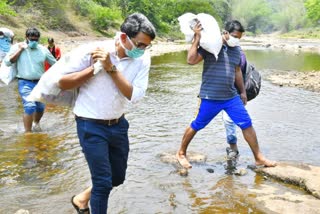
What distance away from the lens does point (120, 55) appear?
3.42 meters

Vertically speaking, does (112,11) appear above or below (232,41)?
below

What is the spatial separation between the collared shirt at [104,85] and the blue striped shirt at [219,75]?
2098 millimetres

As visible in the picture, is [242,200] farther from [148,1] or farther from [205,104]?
[148,1]

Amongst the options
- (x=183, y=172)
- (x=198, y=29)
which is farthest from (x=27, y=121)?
(x=198, y=29)

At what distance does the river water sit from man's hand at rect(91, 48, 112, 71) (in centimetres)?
186

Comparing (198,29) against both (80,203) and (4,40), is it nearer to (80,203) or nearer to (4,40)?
(80,203)

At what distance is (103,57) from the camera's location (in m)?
3.14

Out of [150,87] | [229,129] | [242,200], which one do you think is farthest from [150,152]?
[150,87]

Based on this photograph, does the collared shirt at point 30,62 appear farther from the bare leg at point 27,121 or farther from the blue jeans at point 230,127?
the blue jeans at point 230,127

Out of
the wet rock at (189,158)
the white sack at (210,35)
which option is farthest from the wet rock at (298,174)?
the white sack at (210,35)

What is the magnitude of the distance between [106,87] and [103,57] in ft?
0.96

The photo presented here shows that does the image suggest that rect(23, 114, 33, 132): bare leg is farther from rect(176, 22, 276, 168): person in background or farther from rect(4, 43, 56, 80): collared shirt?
rect(176, 22, 276, 168): person in background

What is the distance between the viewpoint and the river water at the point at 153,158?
468 cm

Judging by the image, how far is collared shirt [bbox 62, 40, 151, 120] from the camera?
3316 mm
